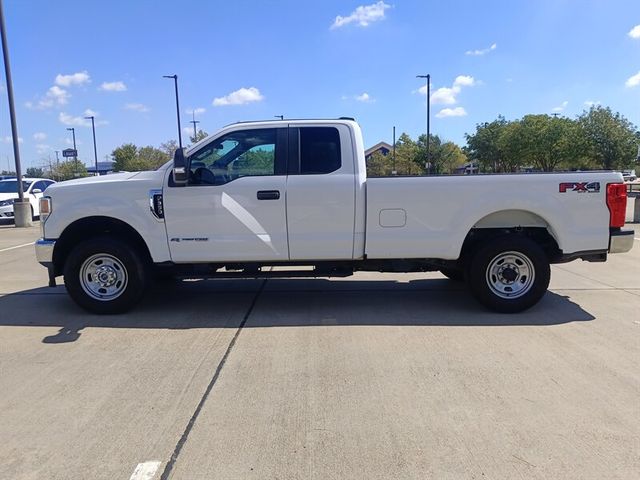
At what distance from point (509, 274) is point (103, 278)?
15.4 ft

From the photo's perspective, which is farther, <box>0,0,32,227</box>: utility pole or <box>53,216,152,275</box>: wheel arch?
<box>0,0,32,227</box>: utility pole

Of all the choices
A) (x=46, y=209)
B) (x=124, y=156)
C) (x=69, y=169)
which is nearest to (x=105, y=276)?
(x=46, y=209)

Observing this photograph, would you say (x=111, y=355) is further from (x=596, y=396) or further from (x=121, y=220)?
(x=596, y=396)

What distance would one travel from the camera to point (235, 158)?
5797mm

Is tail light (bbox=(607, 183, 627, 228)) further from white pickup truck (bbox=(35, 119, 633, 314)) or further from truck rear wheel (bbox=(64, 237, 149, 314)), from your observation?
truck rear wheel (bbox=(64, 237, 149, 314))

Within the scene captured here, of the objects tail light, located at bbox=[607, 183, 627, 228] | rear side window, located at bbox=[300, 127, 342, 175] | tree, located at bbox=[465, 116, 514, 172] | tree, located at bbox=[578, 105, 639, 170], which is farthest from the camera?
tree, located at bbox=[465, 116, 514, 172]

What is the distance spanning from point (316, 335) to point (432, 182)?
2.10 meters

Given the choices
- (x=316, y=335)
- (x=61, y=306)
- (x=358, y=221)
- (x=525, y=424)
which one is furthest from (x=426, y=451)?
(x=61, y=306)

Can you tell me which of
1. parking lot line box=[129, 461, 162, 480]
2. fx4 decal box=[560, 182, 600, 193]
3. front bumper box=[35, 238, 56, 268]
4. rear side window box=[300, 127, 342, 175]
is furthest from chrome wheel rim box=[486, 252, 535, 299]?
front bumper box=[35, 238, 56, 268]

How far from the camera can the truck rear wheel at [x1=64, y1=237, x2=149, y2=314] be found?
229 inches

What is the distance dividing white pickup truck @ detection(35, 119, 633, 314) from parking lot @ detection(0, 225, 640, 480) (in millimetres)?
563

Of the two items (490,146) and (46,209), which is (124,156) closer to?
(490,146)

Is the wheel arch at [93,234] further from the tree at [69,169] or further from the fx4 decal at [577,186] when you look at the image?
the tree at [69,169]

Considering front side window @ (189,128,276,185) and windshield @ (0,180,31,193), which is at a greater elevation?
front side window @ (189,128,276,185)
